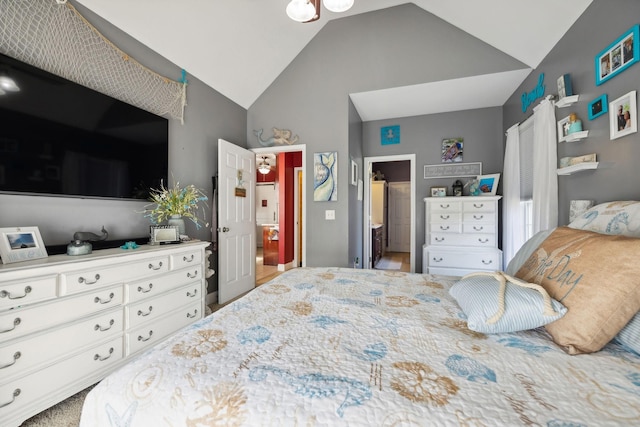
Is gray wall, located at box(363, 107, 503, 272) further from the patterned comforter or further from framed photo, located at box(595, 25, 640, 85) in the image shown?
the patterned comforter

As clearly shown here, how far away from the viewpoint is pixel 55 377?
1424mm

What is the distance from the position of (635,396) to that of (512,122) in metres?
3.56

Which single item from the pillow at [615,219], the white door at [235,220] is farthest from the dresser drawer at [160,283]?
the pillow at [615,219]

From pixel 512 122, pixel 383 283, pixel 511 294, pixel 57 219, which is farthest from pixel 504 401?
pixel 512 122

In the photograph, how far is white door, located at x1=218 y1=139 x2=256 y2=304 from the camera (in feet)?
9.98

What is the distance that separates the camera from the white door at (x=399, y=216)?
711cm

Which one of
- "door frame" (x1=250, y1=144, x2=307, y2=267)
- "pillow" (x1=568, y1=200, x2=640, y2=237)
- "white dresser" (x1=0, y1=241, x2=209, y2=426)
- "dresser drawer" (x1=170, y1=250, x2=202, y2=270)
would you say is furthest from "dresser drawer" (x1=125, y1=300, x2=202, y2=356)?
"pillow" (x1=568, y1=200, x2=640, y2=237)

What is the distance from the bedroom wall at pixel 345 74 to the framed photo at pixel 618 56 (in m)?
1.26

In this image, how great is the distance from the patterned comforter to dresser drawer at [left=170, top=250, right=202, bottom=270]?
1351 millimetres

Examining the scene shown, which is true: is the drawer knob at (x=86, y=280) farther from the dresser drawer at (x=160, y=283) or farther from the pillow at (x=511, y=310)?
the pillow at (x=511, y=310)

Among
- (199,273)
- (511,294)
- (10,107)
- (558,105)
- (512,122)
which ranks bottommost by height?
(199,273)

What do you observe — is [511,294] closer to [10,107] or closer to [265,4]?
[10,107]

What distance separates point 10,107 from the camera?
1.53m

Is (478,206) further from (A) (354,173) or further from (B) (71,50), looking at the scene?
(B) (71,50)
